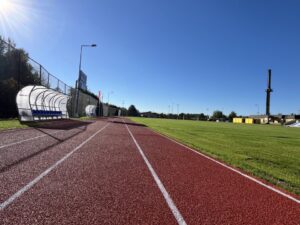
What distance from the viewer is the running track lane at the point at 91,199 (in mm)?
4398

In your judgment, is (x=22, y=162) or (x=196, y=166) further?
(x=196, y=166)

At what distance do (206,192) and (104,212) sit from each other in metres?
2.66

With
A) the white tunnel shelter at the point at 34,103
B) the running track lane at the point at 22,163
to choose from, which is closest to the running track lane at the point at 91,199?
the running track lane at the point at 22,163

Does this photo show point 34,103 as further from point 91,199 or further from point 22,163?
point 91,199

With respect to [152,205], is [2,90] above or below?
above

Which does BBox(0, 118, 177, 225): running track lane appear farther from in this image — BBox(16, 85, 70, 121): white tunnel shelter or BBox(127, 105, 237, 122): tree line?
BBox(127, 105, 237, 122): tree line

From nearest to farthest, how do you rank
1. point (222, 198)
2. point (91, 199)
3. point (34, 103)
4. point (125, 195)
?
point (91, 199) < point (125, 195) < point (222, 198) < point (34, 103)

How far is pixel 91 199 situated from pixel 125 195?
28.2 inches

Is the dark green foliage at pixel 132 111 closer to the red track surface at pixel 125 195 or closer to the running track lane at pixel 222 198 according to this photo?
the red track surface at pixel 125 195

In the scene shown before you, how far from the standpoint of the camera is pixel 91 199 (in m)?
5.36

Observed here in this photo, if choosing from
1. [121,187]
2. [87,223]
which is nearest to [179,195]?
[121,187]

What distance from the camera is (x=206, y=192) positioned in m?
6.49

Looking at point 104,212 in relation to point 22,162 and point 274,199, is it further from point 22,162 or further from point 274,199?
point 22,162


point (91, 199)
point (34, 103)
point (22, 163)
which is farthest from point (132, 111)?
point (91, 199)
